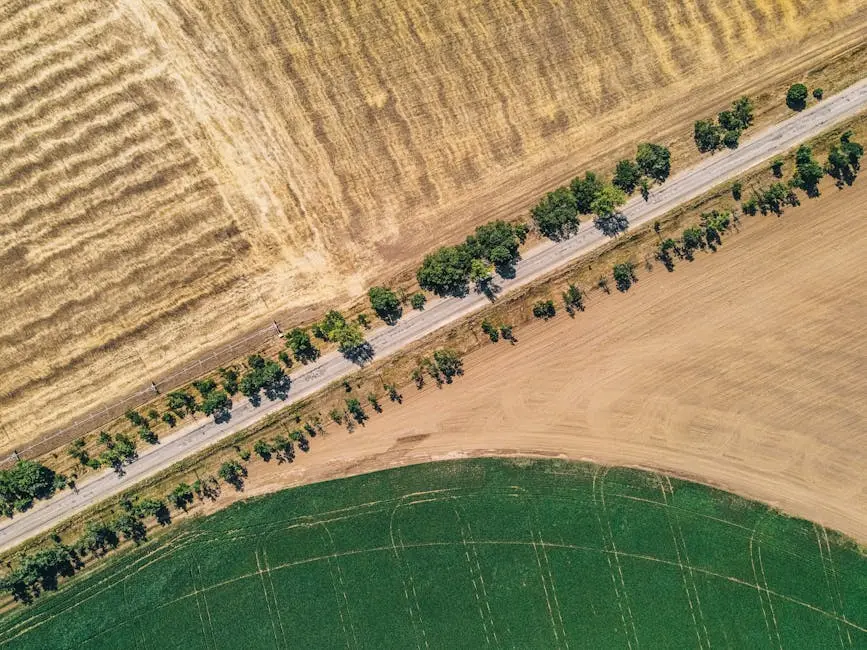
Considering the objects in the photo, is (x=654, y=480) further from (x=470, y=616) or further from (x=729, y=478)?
(x=470, y=616)

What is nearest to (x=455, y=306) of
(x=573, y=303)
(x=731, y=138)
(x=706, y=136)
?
(x=573, y=303)

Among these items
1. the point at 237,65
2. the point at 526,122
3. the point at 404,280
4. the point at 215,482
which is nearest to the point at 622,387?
the point at 404,280

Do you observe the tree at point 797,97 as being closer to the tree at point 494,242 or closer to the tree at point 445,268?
the tree at point 494,242

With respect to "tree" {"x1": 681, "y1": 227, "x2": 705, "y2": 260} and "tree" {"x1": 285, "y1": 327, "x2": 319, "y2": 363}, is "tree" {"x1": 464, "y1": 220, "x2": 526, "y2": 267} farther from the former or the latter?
"tree" {"x1": 285, "y1": 327, "x2": 319, "y2": 363}

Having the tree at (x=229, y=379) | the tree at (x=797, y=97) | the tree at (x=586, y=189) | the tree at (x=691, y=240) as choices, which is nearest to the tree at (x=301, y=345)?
the tree at (x=229, y=379)

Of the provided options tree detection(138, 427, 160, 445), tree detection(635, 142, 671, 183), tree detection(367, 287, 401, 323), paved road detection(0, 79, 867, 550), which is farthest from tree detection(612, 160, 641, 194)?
tree detection(138, 427, 160, 445)

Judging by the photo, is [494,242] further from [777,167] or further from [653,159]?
[777,167]
